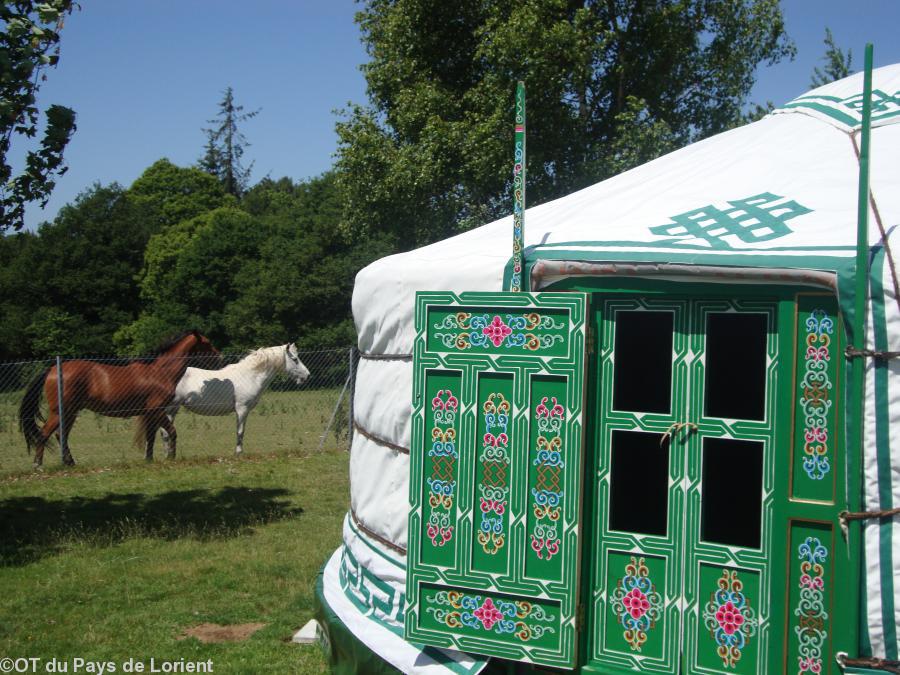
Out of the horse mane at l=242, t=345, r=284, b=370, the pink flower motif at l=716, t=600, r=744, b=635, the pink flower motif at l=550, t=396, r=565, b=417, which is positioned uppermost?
the horse mane at l=242, t=345, r=284, b=370

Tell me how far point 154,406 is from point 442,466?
641 centimetres

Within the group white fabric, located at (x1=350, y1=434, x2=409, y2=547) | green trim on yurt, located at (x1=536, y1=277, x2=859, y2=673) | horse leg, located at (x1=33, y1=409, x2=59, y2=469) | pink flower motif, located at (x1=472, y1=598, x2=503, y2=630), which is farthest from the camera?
horse leg, located at (x1=33, y1=409, x2=59, y2=469)

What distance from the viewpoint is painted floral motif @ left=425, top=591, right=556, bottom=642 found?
9.80 feet

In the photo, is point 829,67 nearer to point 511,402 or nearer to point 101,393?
Result: point 101,393

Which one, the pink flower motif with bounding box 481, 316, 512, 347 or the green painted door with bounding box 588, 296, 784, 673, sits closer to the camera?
the green painted door with bounding box 588, 296, 784, 673

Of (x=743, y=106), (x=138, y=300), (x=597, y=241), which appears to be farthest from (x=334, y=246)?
(x=597, y=241)

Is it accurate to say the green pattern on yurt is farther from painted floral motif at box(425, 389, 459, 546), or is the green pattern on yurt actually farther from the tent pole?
painted floral motif at box(425, 389, 459, 546)

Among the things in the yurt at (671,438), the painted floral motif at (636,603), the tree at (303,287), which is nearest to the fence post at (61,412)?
the yurt at (671,438)

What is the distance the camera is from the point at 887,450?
261 centimetres

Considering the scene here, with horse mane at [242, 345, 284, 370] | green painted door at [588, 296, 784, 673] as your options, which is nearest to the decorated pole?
green painted door at [588, 296, 784, 673]

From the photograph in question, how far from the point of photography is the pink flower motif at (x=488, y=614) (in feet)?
10.0

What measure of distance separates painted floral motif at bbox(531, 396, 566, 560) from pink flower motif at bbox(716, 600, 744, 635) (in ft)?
1.83

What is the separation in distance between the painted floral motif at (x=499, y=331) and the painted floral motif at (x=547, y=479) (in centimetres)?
20

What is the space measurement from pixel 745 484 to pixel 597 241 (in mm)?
986
